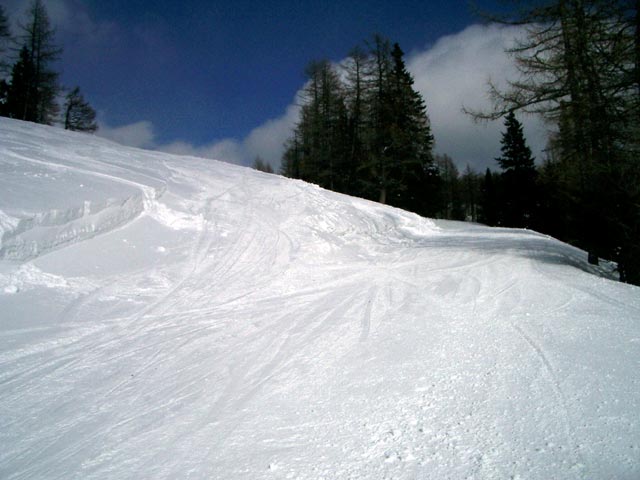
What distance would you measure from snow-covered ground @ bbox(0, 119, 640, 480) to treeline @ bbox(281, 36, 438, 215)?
19357 mm

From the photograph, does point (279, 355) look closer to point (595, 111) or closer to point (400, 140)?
point (595, 111)

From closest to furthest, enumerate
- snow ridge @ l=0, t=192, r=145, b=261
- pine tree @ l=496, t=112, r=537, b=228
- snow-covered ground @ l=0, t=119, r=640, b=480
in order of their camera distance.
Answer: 1. snow-covered ground @ l=0, t=119, r=640, b=480
2. snow ridge @ l=0, t=192, r=145, b=261
3. pine tree @ l=496, t=112, r=537, b=228

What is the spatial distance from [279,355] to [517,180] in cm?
3407

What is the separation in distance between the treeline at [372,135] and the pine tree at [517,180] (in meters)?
6.86

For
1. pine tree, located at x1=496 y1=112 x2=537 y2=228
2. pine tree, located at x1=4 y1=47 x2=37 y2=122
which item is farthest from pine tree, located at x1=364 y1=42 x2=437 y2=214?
pine tree, located at x1=4 y1=47 x2=37 y2=122

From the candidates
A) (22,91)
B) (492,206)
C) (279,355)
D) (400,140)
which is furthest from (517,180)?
(22,91)

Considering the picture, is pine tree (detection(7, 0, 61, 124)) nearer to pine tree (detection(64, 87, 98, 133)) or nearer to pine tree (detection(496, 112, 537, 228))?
pine tree (detection(64, 87, 98, 133))

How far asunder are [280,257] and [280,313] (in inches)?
112

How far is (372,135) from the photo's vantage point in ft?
87.2

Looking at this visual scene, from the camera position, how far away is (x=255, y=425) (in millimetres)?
2838

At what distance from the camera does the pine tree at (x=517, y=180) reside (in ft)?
103

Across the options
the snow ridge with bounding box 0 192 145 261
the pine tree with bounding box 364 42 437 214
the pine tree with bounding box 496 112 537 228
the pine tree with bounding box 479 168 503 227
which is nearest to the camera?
the snow ridge with bounding box 0 192 145 261

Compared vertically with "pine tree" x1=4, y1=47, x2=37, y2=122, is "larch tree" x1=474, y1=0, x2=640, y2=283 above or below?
below

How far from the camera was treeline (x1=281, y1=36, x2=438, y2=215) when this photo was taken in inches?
1054
